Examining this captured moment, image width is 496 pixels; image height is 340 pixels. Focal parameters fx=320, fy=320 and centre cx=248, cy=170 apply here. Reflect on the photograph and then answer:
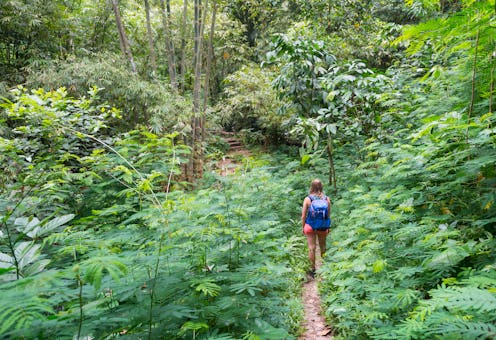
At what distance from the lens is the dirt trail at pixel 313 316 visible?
301cm

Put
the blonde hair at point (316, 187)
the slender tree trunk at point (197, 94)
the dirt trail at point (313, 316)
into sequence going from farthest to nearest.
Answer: the slender tree trunk at point (197, 94), the blonde hair at point (316, 187), the dirt trail at point (313, 316)

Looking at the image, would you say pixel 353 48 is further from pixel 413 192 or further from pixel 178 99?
pixel 413 192

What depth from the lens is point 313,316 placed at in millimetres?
3373

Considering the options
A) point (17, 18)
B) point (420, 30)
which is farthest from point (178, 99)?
point (420, 30)

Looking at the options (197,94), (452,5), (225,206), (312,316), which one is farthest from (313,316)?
(452,5)

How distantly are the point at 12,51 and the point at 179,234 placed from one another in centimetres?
741

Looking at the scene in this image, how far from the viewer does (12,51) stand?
7082mm

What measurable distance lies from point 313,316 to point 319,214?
4.23 ft

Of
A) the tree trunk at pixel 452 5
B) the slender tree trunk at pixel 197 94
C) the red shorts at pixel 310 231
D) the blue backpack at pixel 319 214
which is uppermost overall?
the tree trunk at pixel 452 5

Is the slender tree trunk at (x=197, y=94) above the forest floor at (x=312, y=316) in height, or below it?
above

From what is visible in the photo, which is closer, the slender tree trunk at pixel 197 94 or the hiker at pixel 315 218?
the hiker at pixel 315 218

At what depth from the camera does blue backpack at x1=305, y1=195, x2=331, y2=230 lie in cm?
418

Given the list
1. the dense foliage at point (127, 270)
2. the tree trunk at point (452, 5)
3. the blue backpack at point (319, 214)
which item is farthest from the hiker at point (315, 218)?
the tree trunk at point (452, 5)

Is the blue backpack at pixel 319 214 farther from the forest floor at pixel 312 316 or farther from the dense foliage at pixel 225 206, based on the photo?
the forest floor at pixel 312 316
